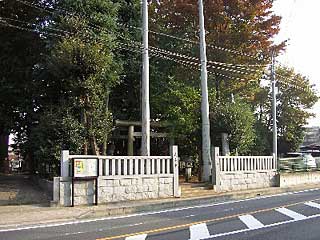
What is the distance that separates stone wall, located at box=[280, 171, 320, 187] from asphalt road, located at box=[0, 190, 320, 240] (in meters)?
10.6

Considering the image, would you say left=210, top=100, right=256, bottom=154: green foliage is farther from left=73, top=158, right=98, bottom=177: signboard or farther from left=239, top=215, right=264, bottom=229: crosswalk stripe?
left=239, top=215, right=264, bottom=229: crosswalk stripe

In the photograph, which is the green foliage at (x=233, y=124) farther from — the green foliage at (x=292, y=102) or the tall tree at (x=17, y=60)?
the green foliage at (x=292, y=102)

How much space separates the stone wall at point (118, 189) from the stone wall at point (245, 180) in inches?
152

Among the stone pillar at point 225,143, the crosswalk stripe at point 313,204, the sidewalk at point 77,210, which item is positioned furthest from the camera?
the stone pillar at point 225,143

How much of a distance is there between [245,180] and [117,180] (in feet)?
28.4

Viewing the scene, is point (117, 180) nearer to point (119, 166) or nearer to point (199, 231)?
point (119, 166)

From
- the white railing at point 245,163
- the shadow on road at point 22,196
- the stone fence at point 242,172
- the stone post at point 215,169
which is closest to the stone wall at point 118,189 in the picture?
the shadow on road at point 22,196

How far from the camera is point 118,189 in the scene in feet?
53.7

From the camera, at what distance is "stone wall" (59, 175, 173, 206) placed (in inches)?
595

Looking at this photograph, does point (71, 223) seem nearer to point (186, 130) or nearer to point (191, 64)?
point (186, 130)

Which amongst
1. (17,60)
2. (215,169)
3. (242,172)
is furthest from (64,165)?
(242,172)

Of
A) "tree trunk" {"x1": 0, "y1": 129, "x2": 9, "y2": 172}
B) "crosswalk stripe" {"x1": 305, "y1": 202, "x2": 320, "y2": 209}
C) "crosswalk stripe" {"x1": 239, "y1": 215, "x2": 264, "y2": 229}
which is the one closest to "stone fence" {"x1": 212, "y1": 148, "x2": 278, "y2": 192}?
"crosswalk stripe" {"x1": 305, "y1": 202, "x2": 320, "y2": 209}

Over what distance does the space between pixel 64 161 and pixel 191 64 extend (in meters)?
13.3

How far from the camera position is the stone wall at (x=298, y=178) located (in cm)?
2519
